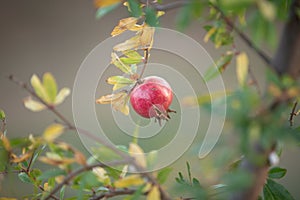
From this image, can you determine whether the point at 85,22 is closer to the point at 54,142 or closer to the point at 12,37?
the point at 12,37

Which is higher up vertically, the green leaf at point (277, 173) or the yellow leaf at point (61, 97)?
the green leaf at point (277, 173)

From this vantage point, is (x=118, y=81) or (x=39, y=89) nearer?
(x=39, y=89)

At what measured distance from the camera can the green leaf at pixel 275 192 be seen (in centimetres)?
78

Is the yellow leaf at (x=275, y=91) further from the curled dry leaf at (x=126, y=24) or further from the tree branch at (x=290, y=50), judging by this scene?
the curled dry leaf at (x=126, y=24)

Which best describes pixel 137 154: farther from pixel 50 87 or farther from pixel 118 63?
pixel 118 63

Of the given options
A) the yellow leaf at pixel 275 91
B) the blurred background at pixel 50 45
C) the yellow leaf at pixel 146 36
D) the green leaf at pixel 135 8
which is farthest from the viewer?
the blurred background at pixel 50 45

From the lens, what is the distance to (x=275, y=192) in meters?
0.79

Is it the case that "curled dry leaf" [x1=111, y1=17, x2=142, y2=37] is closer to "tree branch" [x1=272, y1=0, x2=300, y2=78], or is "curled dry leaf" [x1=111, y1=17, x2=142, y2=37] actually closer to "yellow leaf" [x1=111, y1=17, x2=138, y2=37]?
"yellow leaf" [x1=111, y1=17, x2=138, y2=37]

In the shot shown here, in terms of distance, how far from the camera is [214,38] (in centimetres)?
68

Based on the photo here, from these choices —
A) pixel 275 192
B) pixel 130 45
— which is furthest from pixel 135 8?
pixel 275 192

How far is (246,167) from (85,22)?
10.6 feet

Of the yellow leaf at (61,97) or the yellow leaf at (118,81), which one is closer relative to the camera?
the yellow leaf at (61,97)

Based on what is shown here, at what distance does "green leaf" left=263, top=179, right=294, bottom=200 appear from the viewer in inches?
30.9

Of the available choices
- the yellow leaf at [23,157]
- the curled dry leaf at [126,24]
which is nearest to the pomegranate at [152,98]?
the curled dry leaf at [126,24]
